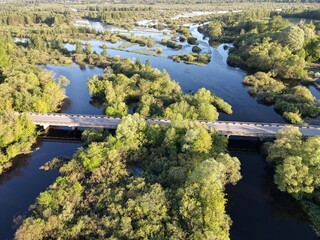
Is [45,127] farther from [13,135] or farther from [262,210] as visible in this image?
[262,210]

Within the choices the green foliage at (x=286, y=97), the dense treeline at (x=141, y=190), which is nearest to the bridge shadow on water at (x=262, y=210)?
the dense treeline at (x=141, y=190)

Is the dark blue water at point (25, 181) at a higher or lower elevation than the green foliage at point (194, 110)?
lower

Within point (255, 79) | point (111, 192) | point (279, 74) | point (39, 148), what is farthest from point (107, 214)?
point (279, 74)

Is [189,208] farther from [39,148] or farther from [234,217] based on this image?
[39,148]

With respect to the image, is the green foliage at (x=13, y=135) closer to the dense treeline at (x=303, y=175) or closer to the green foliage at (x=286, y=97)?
the dense treeline at (x=303, y=175)

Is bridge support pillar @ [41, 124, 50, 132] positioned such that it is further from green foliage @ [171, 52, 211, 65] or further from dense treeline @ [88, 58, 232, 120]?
green foliage @ [171, 52, 211, 65]

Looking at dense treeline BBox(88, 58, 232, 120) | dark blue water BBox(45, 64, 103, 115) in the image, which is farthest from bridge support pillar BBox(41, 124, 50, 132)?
dense treeline BBox(88, 58, 232, 120)
